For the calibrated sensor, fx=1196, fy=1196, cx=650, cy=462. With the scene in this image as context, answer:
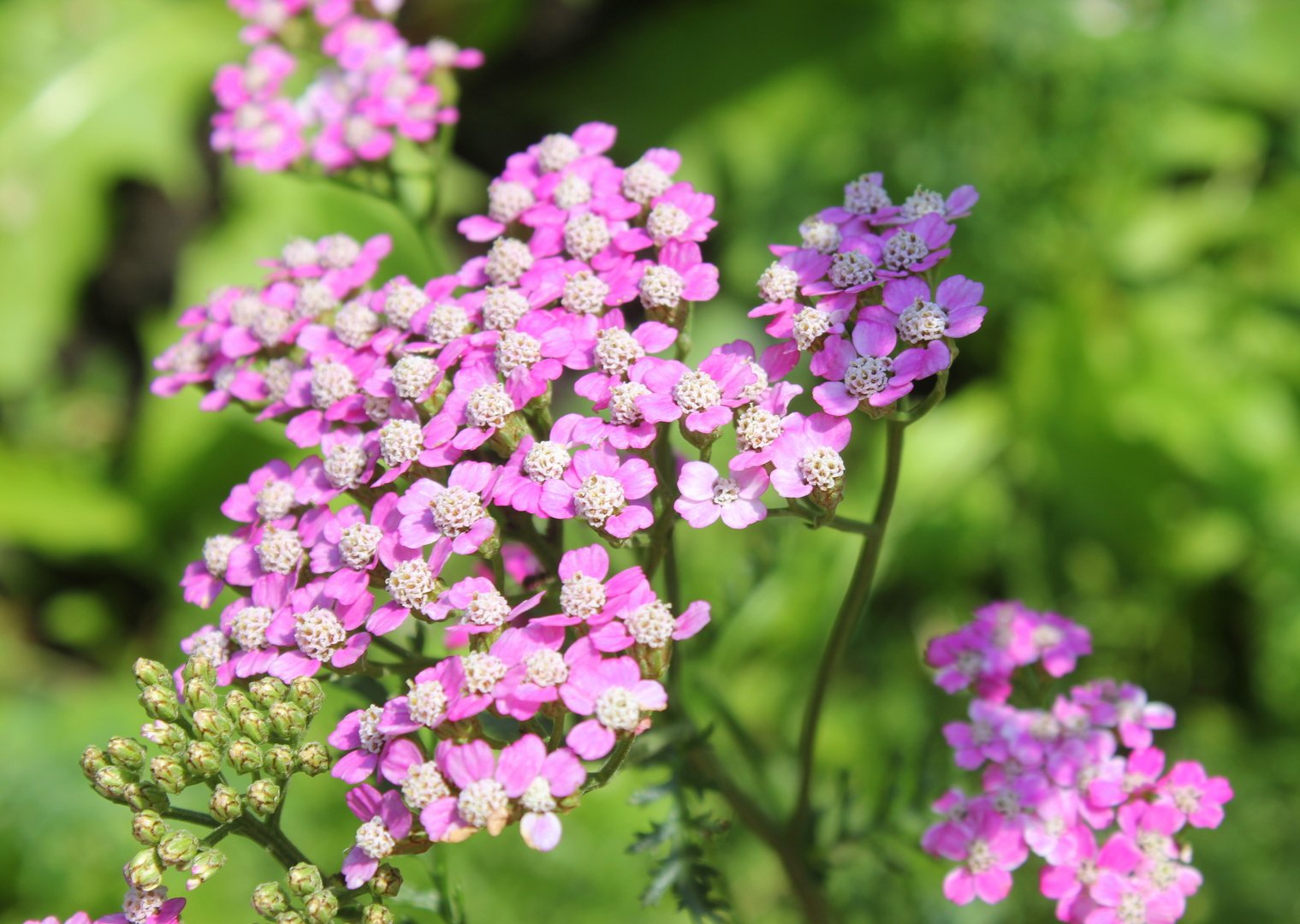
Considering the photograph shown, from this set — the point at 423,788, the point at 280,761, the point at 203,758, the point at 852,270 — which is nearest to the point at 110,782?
the point at 203,758

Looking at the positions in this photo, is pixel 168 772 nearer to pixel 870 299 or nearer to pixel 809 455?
pixel 809 455

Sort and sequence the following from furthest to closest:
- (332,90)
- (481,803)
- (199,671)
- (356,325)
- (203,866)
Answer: (332,90) < (356,325) < (199,671) < (203,866) < (481,803)

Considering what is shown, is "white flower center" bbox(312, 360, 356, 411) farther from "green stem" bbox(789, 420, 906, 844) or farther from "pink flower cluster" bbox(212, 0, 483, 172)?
"green stem" bbox(789, 420, 906, 844)

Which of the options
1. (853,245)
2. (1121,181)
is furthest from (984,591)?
(853,245)

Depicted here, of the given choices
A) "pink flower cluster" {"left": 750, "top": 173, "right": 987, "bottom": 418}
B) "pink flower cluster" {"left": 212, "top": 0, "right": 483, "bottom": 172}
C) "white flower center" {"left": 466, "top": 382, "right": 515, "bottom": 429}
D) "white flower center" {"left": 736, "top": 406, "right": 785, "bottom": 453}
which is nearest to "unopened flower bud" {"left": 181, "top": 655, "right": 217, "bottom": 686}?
"white flower center" {"left": 466, "top": 382, "right": 515, "bottom": 429}

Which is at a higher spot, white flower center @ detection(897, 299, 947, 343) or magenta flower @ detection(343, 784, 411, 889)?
white flower center @ detection(897, 299, 947, 343)
